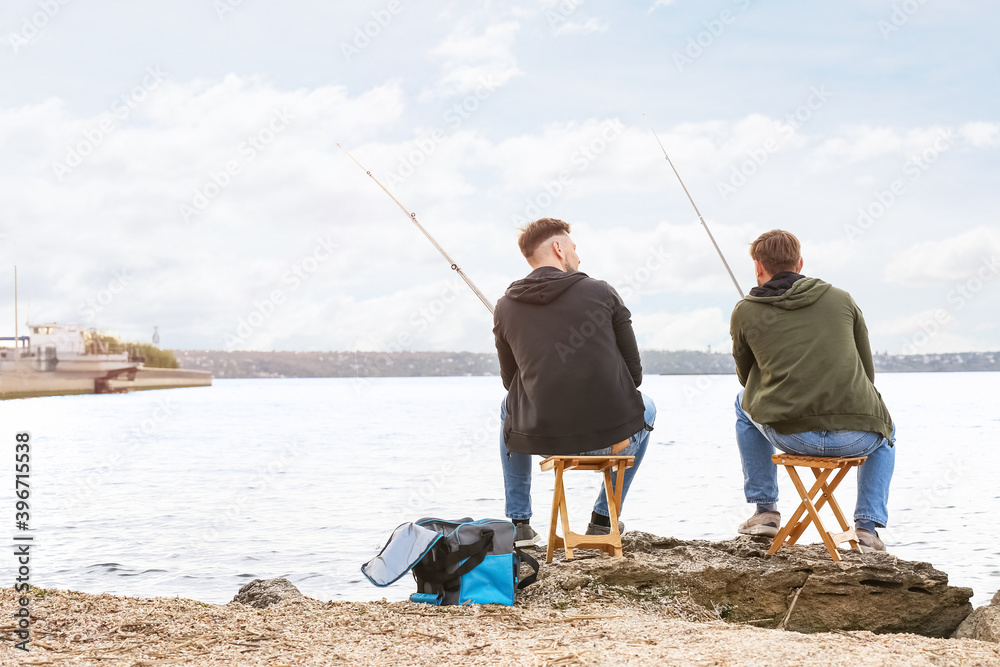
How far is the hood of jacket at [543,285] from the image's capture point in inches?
139

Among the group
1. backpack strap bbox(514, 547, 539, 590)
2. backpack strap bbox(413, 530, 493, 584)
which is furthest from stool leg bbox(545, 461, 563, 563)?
backpack strap bbox(413, 530, 493, 584)

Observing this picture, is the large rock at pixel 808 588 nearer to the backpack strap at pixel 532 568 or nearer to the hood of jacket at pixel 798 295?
the backpack strap at pixel 532 568

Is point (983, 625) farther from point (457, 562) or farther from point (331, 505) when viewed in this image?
point (331, 505)

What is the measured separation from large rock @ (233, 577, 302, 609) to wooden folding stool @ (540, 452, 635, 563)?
1239mm

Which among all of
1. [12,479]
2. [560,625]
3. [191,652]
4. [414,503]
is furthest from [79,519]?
[560,625]

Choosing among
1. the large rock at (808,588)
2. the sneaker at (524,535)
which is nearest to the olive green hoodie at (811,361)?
the large rock at (808,588)

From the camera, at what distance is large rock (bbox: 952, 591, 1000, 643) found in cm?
316

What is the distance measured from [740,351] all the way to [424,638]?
199 centimetres

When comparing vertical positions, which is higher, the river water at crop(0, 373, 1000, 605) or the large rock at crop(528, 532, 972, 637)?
the large rock at crop(528, 532, 972, 637)

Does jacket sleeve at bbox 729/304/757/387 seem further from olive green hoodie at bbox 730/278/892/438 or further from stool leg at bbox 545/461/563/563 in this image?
stool leg at bbox 545/461/563/563

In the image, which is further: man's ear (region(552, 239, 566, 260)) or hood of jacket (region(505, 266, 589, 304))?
man's ear (region(552, 239, 566, 260))

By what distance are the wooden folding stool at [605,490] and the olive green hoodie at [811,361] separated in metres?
0.68

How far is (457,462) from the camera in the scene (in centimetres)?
1362

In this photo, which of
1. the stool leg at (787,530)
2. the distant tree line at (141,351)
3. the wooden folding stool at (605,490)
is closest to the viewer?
the wooden folding stool at (605,490)
